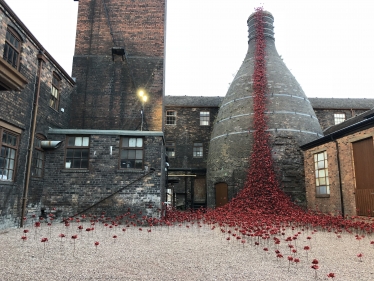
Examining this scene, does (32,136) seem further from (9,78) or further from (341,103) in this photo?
(341,103)

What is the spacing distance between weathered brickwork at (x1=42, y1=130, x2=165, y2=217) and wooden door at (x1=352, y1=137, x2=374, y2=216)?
25.2 feet

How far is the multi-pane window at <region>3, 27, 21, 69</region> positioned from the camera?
9.75 m

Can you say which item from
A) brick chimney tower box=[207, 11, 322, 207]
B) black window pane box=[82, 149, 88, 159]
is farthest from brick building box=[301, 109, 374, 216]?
black window pane box=[82, 149, 88, 159]

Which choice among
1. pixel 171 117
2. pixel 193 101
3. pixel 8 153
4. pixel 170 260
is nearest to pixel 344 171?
pixel 170 260

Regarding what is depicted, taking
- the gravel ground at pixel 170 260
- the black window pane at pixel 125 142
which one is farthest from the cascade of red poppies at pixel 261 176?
the gravel ground at pixel 170 260

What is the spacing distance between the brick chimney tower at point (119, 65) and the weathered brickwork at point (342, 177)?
26.5 feet

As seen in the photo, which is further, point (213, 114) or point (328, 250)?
point (213, 114)

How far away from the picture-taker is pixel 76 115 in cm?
1548

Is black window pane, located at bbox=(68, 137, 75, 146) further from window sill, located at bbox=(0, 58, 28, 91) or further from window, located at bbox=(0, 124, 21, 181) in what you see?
window sill, located at bbox=(0, 58, 28, 91)

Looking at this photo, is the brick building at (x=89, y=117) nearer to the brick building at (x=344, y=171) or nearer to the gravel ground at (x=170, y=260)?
the gravel ground at (x=170, y=260)

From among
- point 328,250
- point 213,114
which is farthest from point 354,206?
point 213,114

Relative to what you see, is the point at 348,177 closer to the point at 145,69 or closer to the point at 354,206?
the point at 354,206

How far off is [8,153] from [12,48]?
3405 mm

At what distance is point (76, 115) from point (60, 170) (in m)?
3.81
